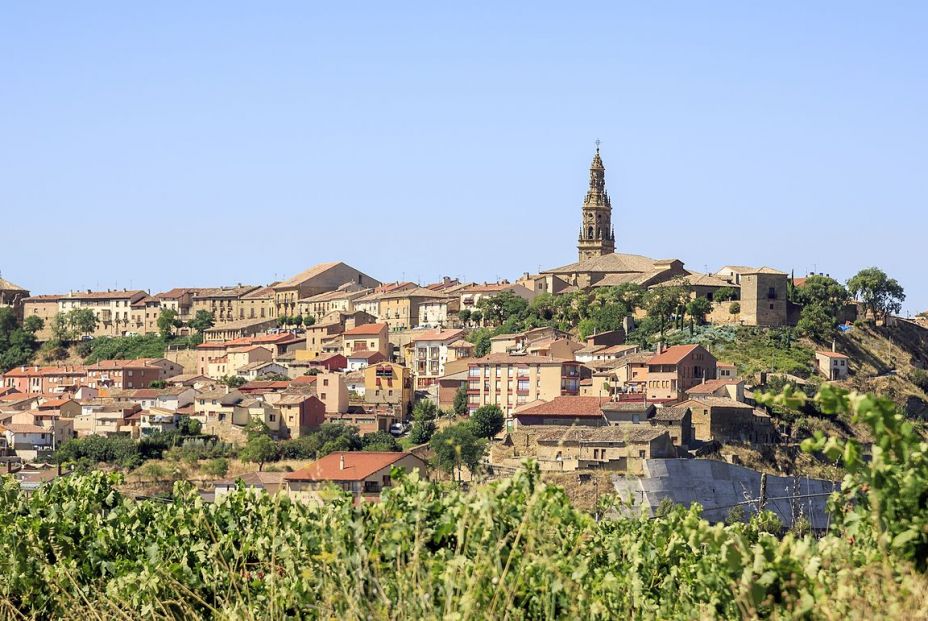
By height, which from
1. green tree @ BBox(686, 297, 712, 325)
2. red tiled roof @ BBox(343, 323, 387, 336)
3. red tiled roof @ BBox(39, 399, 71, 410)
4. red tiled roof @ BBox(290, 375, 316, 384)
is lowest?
red tiled roof @ BBox(39, 399, 71, 410)

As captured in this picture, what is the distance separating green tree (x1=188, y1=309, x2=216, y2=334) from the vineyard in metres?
74.7

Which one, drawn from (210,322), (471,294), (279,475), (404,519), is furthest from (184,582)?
(210,322)

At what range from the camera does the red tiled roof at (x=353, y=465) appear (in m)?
43.6

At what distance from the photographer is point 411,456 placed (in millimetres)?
47656

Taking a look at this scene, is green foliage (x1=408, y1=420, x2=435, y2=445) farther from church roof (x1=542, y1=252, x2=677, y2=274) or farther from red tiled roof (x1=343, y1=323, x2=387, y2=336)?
church roof (x1=542, y1=252, x2=677, y2=274)

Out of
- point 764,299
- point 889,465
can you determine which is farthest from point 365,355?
point 889,465

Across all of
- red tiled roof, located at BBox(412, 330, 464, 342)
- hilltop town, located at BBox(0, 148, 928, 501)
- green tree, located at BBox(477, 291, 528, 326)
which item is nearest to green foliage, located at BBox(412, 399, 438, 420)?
hilltop town, located at BBox(0, 148, 928, 501)

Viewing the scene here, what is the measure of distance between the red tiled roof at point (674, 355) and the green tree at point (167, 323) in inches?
1571

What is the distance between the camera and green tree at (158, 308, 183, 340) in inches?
3587

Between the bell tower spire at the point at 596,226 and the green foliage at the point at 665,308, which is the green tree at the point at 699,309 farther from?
the bell tower spire at the point at 596,226

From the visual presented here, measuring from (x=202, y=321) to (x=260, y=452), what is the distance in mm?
35978

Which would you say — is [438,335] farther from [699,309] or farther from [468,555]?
[468,555]

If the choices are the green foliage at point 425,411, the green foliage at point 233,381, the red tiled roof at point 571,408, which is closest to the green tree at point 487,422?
the red tiled roof at point 571,408

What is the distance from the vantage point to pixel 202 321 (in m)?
91.5
